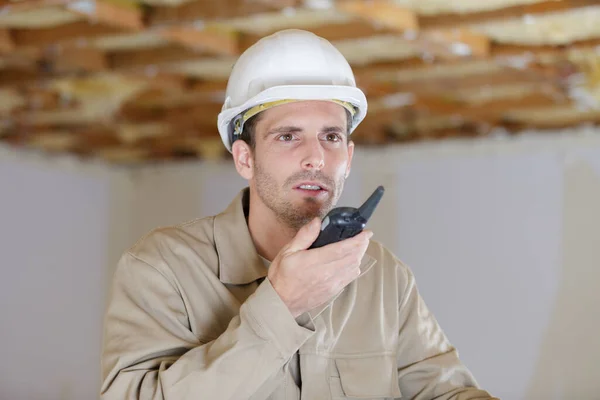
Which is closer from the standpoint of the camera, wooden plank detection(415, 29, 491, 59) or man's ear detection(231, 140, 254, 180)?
man's ear detection(231, 140, 254, 180)

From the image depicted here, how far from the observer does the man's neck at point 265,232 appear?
178 cm

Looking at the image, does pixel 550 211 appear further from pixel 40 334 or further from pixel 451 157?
pixel 40 334

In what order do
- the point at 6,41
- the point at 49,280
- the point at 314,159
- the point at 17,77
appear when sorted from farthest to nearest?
the point at 49,280 < the point at 17,77 < the point at 6,41 < the point at 314,159

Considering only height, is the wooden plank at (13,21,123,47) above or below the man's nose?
above

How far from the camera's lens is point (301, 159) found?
165cm

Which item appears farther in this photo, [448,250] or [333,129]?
[448,250]

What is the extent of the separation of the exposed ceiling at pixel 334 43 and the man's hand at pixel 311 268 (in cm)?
217

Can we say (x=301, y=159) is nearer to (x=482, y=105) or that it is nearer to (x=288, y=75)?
(x=288, y=75)

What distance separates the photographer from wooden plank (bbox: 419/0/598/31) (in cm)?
354

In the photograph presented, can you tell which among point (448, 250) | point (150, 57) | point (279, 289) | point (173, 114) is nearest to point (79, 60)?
point (150, 57)

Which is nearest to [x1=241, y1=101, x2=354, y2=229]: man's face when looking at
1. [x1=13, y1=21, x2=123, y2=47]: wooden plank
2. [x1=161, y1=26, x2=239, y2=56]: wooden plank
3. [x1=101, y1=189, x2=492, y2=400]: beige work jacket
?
[x1=101, y1=189, x2=492, y2=400]: beige work jacket

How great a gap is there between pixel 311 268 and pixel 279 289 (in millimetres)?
70

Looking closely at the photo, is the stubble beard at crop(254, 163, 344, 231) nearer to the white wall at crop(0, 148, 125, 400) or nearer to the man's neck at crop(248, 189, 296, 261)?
the man's neck at crop(248, 189, 296, 261)

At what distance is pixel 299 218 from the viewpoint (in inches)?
65.9
